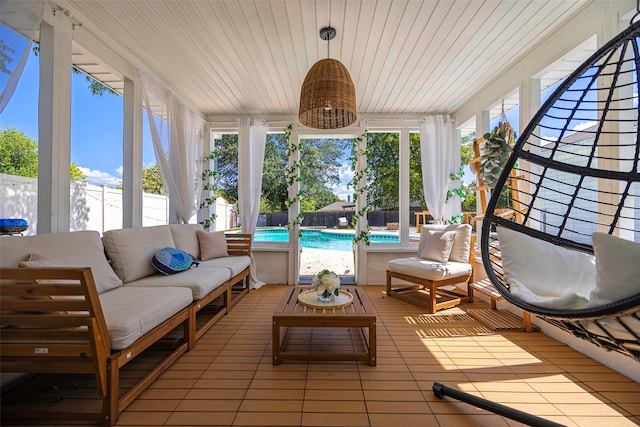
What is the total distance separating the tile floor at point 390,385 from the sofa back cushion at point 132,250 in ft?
2.73

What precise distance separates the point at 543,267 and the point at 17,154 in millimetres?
3986

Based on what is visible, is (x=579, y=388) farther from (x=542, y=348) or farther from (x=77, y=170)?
(x=77, y=170)

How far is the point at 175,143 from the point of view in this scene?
3514 millimetres

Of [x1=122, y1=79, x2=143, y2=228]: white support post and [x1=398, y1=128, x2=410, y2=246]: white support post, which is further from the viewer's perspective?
[x1=398, y1=128, x2=410, y2=246]: white support post

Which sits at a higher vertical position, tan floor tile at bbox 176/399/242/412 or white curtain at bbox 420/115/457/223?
white curtain at bbox 420/115/457/223

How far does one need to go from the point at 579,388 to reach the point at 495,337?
2.39 feet

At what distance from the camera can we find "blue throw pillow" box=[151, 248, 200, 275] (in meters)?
2.57

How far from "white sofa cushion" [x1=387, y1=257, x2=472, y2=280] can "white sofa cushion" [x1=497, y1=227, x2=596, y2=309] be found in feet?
5.65

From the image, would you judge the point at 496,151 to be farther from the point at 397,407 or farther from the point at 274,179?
the point at 274,179

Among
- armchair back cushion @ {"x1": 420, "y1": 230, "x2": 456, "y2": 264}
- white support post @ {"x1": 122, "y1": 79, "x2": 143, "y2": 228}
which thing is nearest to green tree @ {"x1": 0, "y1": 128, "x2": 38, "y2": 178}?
white support post @ {"x1": 122, "y1": 79, "x2": 143, "y2": 228}

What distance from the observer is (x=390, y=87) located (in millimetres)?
3506

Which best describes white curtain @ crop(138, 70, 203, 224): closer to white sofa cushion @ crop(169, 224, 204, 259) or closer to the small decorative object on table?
white sofa cushion @ crop(169, 224, 204, 259)

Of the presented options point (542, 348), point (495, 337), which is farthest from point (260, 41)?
point (542, 348)

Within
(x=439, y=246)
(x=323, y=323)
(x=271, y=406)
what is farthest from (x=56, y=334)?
(x=439, y=246)
